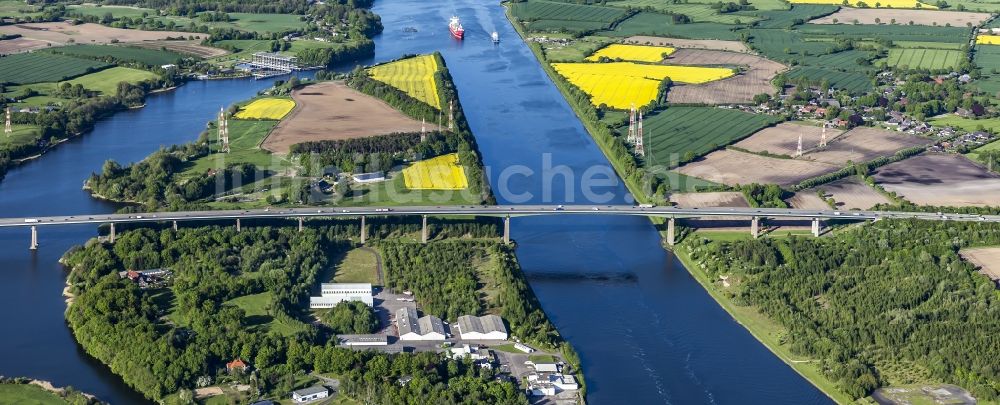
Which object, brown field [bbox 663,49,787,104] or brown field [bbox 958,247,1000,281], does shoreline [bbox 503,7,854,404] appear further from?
brown field [bbox 663,49,787,104]

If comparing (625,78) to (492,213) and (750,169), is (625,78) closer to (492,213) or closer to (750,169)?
(750,169)

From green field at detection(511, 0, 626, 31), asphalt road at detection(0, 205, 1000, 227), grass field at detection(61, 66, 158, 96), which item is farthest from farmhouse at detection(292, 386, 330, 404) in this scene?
green field at detection(511, 0, 626, 31)

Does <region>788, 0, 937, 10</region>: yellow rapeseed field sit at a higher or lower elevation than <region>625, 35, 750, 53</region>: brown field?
higher

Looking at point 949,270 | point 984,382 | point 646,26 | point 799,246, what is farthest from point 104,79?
point 984,382

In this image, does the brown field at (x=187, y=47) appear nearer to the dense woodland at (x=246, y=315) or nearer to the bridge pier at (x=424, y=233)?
the dense woodland at (x=246, y=315)

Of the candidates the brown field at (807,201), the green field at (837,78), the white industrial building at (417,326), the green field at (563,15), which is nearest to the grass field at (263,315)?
the white industrial building at (417,326)
